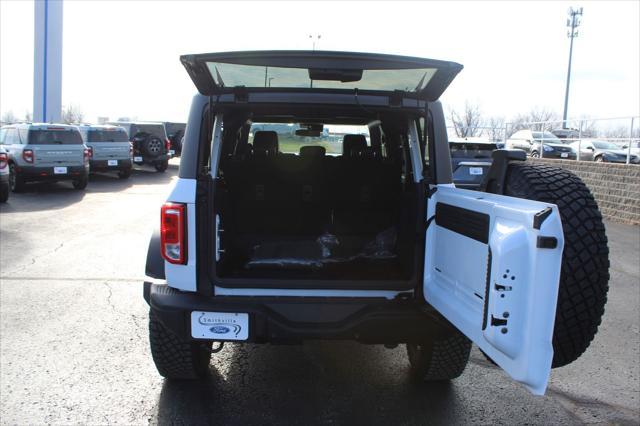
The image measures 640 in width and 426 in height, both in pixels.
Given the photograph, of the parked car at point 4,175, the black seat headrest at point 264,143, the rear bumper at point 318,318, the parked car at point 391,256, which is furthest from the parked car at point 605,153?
the rear bumper at point 318,318

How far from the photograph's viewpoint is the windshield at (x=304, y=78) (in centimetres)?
280

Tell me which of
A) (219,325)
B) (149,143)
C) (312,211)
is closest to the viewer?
(219,325)

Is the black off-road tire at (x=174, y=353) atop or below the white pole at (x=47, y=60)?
below

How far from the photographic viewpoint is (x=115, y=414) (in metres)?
3.23

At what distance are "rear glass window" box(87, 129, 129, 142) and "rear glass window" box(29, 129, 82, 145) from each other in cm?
328

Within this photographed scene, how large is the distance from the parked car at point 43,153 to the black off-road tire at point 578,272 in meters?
14.6

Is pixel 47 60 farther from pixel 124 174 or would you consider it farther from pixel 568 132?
pixel 568 132

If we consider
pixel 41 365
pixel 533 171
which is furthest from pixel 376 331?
pixel 41 365

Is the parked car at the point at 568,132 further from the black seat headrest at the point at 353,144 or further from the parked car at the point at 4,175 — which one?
the parked car at the point at 4,175

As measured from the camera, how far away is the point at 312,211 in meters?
4.43

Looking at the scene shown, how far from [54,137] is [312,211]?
1262cm

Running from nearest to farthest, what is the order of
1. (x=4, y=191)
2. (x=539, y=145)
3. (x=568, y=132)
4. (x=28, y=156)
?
(x=4, y=191), (x=28, y=156), (x=568, y=132), (x=539, y=145)

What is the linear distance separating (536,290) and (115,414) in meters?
2.54

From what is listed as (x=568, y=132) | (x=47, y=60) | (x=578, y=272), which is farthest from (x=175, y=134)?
(x=578, y=272)
